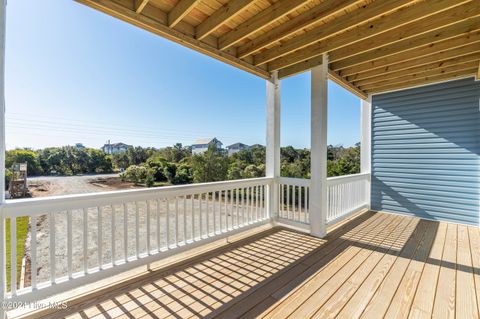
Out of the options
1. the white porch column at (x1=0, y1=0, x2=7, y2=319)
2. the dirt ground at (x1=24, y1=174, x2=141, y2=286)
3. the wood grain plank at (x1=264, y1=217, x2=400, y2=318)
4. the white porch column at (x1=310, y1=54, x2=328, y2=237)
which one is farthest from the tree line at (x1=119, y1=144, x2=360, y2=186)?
the wood grain plank at (x1=264, y1=217, x2=400, y2=318)

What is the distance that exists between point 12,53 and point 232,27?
2174 mm

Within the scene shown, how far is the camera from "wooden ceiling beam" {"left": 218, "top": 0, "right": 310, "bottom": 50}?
2299 millimetres

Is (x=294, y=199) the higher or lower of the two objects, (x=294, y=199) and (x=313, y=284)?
the higher

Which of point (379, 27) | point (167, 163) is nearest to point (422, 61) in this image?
point (379, 27)

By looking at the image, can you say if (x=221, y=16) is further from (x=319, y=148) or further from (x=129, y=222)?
(x=129, y=222)

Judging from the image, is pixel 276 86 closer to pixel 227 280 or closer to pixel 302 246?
pixel 302 246

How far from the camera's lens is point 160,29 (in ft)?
8.36

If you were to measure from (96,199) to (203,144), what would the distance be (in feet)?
7.73

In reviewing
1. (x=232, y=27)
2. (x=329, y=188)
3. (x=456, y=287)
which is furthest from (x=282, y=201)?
(x=232, y=27)

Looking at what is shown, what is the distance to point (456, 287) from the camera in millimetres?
2189

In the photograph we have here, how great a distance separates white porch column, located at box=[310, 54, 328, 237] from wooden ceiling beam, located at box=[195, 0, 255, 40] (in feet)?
5.54

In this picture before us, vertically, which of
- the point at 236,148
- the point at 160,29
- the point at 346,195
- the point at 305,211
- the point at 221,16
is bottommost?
the point at 305,211

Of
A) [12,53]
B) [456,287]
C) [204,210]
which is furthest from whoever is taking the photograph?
[204,210]

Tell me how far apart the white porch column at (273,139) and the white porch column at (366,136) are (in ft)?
8.44
